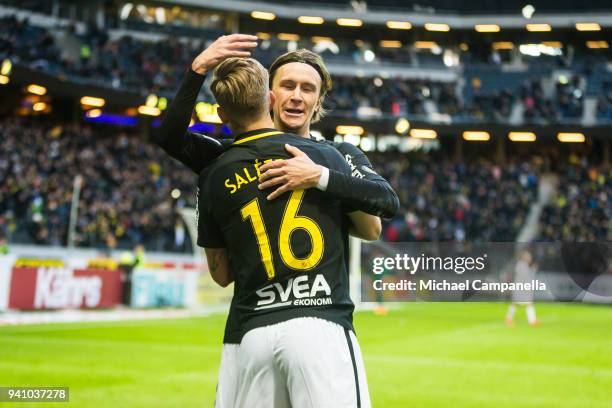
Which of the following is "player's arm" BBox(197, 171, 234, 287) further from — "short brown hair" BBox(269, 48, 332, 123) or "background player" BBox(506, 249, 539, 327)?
"background player" BBox(506, 249, 539, 327)

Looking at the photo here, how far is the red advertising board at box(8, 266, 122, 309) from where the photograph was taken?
20.8 m

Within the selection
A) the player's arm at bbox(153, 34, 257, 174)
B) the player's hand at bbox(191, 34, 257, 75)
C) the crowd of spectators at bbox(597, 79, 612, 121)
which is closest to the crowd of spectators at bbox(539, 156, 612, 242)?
the crowd of spectators at bbox(597, 79, 612, 121)

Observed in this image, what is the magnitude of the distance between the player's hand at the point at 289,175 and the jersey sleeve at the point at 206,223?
0.34 m

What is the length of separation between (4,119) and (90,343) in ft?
94.0

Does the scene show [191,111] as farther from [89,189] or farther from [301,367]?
[89,189]

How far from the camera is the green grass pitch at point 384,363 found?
31.3 feet

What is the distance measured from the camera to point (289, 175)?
3311 millimetres

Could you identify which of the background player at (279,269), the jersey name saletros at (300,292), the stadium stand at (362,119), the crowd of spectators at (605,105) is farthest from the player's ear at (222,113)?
the crowd of spectators at (605,105)

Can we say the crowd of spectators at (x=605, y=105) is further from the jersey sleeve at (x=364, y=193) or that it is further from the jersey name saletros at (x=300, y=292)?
the jersey name saletros at (x=300, y=292)

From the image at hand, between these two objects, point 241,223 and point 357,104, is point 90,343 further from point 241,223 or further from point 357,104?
point 357,104

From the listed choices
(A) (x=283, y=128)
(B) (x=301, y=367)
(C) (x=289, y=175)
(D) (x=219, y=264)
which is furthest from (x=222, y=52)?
(B) (x=301, y=367)

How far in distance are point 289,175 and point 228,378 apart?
965 mm

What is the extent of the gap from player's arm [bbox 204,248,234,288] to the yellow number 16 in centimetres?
39

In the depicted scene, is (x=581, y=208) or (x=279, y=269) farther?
(x=581, y=208)
